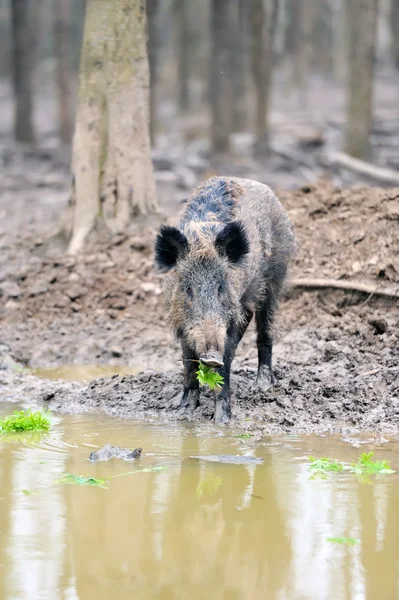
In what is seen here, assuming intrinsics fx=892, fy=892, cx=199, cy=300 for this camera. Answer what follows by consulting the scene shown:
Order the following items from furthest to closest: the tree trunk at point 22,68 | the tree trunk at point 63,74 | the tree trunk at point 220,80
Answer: the tree trunk at point 63,74 → the tree trunk at point 22,68 → the tree trunk at point 220,80

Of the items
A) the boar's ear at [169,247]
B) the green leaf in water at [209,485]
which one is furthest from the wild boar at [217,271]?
the green leaf in water at [209,485]

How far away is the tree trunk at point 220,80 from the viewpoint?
72.5 ft

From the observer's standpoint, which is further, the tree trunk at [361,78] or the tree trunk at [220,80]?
the tree trunk at [220,80]

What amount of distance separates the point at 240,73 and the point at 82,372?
64.8 feet

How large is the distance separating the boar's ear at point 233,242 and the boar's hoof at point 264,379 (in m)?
1.34

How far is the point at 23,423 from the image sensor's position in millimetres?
6547

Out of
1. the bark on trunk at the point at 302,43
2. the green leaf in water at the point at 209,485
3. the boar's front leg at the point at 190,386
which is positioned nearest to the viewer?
the green leaf in water at the point at 209,485

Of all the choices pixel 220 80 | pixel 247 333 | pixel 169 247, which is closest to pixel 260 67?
pixel 220 80

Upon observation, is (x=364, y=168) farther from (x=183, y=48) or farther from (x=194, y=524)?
(x=194, y=524)

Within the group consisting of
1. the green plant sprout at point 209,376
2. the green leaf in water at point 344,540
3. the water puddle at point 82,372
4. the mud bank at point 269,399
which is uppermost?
the green plant sprout at point 209,376

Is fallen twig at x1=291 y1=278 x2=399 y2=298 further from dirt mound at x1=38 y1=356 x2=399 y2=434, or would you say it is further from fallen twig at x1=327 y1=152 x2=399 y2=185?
fallen twig at x1=327 y1=152 x2=399 y2=185

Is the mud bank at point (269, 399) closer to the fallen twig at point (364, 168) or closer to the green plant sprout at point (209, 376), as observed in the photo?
the green plant sprout at point (209, 376)

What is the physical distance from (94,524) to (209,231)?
10.4 feet

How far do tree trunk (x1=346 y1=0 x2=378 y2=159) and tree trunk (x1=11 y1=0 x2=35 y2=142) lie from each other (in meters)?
8.57
